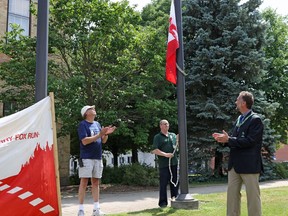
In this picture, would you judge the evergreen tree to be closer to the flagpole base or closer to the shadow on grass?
the flagpole base

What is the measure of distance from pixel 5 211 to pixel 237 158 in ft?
10.9

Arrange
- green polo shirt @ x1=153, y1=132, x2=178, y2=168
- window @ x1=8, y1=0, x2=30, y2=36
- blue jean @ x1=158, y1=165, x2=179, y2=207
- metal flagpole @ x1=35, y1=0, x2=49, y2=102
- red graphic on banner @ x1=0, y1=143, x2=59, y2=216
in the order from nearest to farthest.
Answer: red graphic on banner @ x1=0, y1=143, x2=59, y2=216 < metal flagpole @ x1=35, y1=0, x2=49, y2=102 < blue jean @ x1=158, y1=165, x2=179, y2=207 < green polo shirt @ x1=153, y1=132, x2=178, y2=168 < window @ x1=8, y1=0, x2=30, y2=36

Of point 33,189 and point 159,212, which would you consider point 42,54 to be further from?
point 159,212

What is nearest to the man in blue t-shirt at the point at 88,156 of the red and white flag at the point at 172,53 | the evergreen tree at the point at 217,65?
the red and white flag at the point at 172,53

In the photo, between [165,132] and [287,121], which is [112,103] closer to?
[165,132]

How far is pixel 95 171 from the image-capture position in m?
7.12

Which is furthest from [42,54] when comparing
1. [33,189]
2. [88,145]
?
[33,189]

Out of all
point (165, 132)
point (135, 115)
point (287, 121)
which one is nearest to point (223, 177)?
point (135, 115)

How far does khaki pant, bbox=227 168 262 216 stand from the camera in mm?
5770

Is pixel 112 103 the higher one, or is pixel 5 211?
pixel 112 103

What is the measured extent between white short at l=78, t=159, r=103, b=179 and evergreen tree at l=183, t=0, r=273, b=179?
466 inches

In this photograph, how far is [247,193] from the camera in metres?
5.82

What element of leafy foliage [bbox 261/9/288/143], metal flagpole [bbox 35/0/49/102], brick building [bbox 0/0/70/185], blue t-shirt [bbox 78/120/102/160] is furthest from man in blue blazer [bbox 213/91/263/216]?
leafy foliage [bbox 261/9/288/143]

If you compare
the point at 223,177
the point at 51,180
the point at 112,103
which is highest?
the point at 112,103
